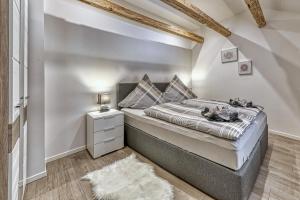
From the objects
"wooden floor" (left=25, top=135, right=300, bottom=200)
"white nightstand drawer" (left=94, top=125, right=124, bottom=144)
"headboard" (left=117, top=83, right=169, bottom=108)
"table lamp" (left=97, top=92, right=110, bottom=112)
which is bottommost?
"wooden floor" (left=25, top=135, right=300, bottom=200)

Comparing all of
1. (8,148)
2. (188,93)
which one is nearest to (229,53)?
(188,93)

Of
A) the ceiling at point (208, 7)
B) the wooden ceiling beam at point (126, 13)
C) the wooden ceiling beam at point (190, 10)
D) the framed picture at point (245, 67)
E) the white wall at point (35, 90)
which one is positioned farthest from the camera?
the framed picture at point (245, 67)

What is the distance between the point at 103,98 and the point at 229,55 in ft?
11.7

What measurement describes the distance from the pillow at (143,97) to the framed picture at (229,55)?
7.38 ft

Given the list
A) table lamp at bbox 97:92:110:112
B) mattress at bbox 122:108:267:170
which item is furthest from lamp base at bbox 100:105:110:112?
mattress at bbox 122:108:267:170

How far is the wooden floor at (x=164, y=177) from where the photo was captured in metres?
1.58

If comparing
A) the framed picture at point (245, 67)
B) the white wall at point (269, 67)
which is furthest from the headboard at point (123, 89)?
the framed picture at point (245, 67)

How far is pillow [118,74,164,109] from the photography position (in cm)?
304

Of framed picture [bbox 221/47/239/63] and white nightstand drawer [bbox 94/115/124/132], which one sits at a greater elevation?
framed picture [bbox 221/47/239/63]

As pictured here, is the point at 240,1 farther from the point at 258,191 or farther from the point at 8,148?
the point at 8,148

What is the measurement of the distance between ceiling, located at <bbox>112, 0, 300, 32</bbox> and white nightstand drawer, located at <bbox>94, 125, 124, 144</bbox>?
104 inches

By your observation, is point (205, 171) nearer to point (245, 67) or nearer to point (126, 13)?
point (126, 13)

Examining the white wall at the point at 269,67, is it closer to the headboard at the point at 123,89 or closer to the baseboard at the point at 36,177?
the headboard at the point at 123,89

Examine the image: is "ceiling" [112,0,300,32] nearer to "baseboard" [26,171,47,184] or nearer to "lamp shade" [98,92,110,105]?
"lamp shade" [98,92,110,105]
